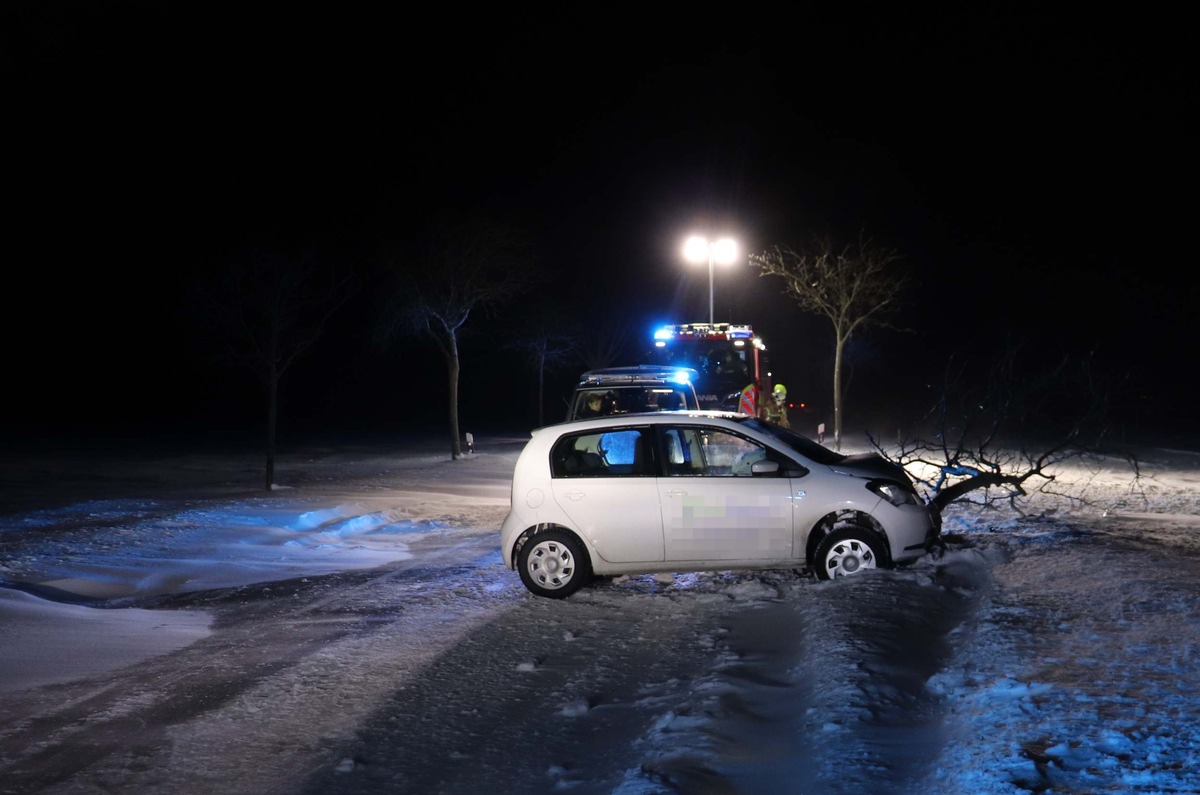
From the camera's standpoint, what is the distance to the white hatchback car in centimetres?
912

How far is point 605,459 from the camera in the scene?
9.71 m

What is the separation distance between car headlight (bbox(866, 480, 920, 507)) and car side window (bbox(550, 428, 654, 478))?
189 centimetres

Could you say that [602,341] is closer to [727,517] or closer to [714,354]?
[714,354]

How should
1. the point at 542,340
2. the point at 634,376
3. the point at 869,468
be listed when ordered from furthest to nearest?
the point at 542,340 → the point at 634,376 → the point at 869,468

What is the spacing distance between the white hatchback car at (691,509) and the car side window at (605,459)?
0.04 ft

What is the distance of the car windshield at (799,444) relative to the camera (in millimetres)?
9492

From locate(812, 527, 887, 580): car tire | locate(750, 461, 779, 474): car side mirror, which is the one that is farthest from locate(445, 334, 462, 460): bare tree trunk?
locate(812, 527, 887, 580): car tire

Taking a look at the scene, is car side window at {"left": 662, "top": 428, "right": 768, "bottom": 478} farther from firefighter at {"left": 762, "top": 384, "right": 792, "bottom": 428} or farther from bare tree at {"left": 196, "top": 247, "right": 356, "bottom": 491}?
firefighter at {"left": 762, "top": 384, "right": 792, "bottom": 428}

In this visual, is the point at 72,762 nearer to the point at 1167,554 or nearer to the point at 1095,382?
the point at 1167,554

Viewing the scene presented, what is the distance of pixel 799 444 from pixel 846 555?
1.13 metres

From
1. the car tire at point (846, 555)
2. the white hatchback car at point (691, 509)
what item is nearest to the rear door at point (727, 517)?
the white hatchback car at point (691, 509)

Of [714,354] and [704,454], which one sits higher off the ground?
[714,354]

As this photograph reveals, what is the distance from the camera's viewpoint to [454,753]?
5.52 metres

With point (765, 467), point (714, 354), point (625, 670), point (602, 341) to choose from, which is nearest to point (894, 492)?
point (765, 467)
